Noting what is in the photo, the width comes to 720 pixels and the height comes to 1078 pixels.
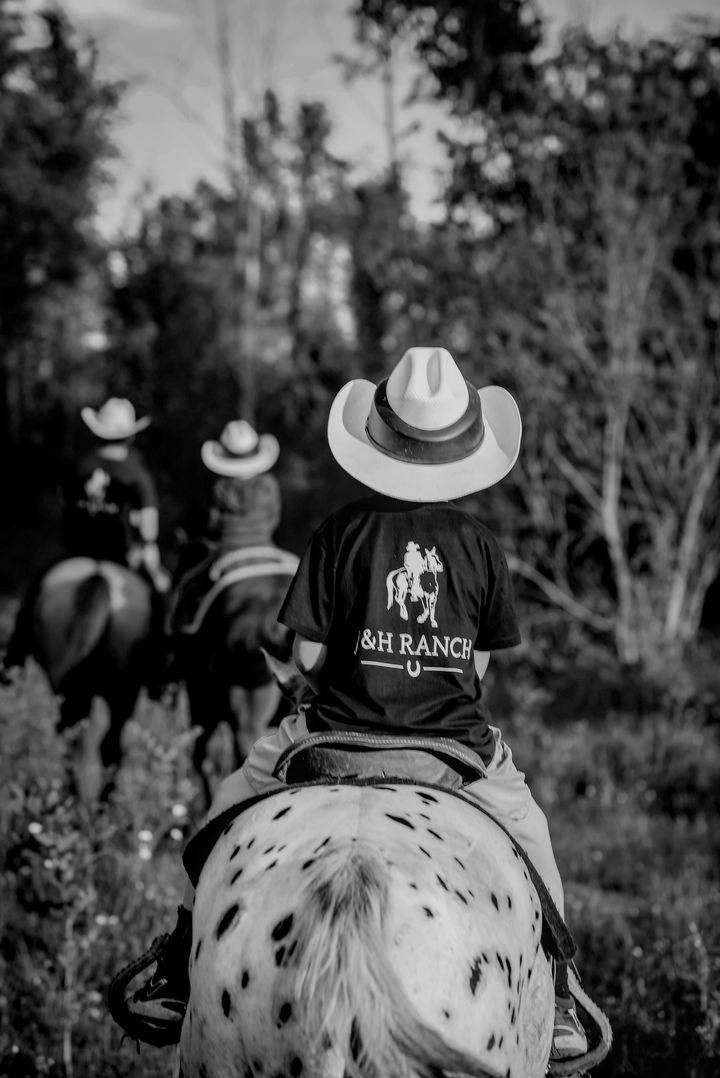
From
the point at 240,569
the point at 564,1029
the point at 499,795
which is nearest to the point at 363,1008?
the point at 499,795

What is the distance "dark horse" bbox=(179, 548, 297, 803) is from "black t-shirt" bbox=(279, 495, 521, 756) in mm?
2652

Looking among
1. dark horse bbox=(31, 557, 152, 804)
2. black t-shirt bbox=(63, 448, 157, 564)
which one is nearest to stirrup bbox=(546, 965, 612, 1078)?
dark horse bbox=(31, 557, 152, 804)

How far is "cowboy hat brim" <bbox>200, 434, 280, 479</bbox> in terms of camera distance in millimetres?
6078

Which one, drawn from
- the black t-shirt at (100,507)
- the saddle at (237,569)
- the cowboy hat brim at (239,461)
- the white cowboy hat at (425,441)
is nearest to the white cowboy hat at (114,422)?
the black t-shirt at (100,507)

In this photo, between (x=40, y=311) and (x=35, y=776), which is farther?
(x=40, y=311)

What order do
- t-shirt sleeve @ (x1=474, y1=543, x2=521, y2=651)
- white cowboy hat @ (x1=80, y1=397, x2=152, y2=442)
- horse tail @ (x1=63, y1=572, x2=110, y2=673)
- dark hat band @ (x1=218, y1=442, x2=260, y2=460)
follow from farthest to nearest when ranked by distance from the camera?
white cowboy hat @ (x1=80, y1=397, x2=152, y2=442), dark hat band @ (x1=218, y1=442, x2=260, y2=460), horse tail @ (x1=63, y1=572, x2=110, y2=673), t-shirt sleeve @ (x1=474, y1=543, x2=521, y2=651)

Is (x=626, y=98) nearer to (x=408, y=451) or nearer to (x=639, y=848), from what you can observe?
(x=639, y=848)

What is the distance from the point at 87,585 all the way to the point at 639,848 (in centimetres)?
376

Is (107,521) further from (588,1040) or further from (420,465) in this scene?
(588,1040)

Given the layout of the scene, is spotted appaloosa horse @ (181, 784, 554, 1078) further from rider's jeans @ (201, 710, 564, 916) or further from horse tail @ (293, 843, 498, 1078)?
rider's jeans @ (201, 710, 564, 916)

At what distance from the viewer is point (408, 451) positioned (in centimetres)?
280

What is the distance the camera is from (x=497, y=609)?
285 centimetres

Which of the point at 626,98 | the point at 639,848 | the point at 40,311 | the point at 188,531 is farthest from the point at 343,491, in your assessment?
the point at 40,311

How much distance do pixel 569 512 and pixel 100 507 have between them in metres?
7.17
